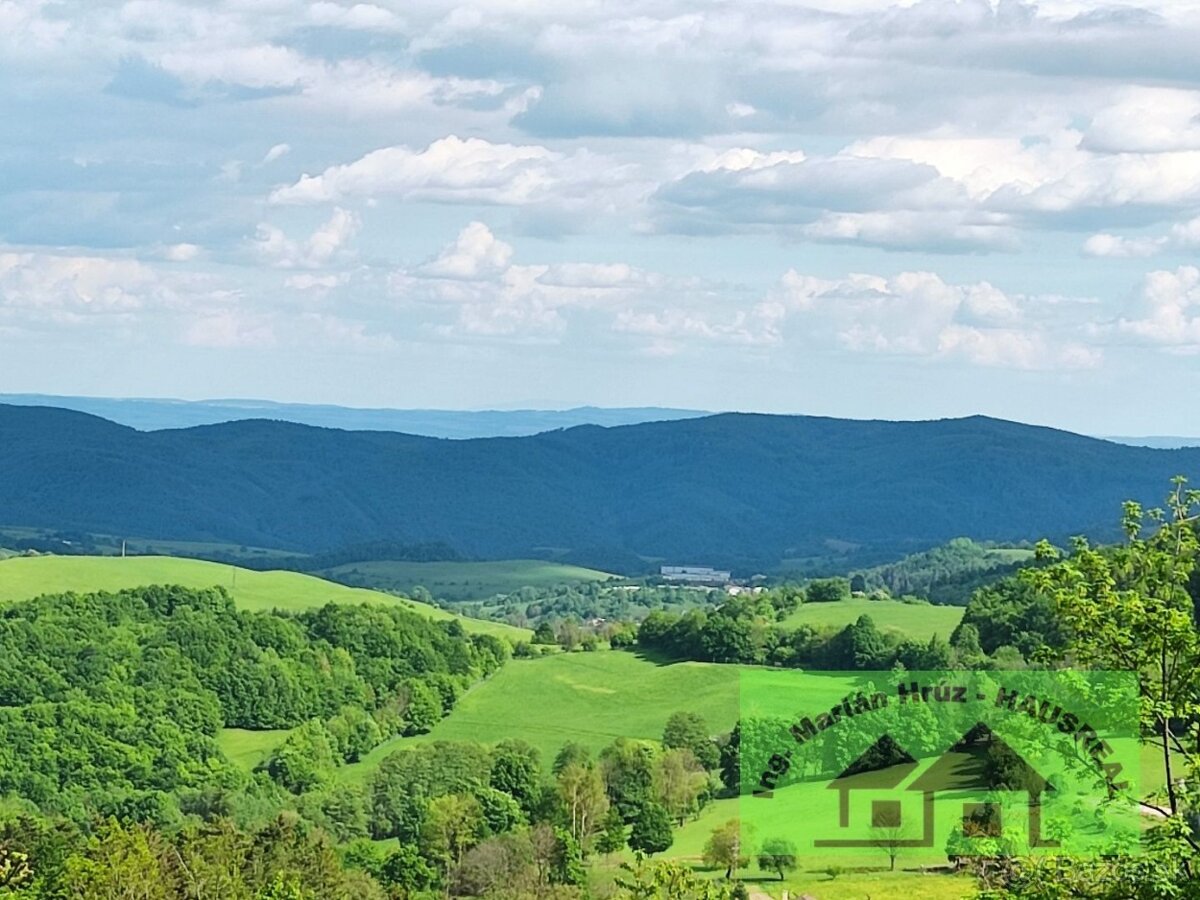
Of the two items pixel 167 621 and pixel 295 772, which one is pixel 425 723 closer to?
pixel 295 772

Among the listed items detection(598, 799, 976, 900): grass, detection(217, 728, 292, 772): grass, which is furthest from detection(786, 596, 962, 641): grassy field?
detection(598, 799, 976, 900): grass

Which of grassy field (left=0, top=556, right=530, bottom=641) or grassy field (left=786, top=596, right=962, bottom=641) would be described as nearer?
grassy field (left=786, top=596, right=962, bottom=641)

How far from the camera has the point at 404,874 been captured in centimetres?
7769

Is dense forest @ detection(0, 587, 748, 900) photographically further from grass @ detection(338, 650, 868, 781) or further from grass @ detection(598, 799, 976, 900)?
grass @ detection(598, 799, 976, 900)

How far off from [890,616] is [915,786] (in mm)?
79732

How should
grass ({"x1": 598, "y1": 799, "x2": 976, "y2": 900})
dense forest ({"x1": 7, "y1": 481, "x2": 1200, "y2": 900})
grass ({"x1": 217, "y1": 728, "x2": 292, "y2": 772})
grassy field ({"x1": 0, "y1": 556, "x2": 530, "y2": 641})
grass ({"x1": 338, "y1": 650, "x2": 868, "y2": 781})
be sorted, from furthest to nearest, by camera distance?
1. grassy field ({"x1": 0, "y1": 556, "x2": 530, "y2": 641})
2. grass ({"x1": 217, "y1": 728, "x2": 292, "y2": 772})
3. grass ({"x1": 338, "y1": 650, "x2": 868, "y2": 781})
4. grass ({"x1": 598, "y1": 799, "x2": 976, "y2": 900})
5. dense forest ({"x1": 7, "y1": 481, "x2": 1200, "y2": 900})

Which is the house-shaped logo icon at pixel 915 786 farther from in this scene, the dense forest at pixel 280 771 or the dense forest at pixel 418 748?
the dense forest at pixel 280 771

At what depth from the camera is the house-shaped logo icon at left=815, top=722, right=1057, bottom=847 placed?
5516cm

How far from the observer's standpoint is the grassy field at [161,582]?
175 metres

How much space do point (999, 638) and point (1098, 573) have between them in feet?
316

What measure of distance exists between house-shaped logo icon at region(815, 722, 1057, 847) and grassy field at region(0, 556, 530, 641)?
103053 millimetres

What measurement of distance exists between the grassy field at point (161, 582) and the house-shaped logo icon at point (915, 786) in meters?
103

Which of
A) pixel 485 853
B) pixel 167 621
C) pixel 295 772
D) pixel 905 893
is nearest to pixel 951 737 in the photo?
pixel 905 893

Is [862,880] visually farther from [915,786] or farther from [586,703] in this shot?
[586,703]
